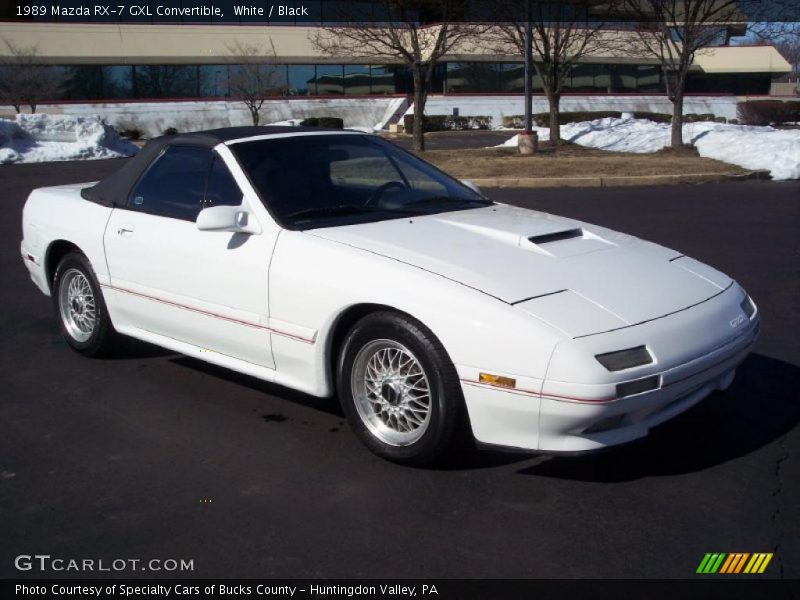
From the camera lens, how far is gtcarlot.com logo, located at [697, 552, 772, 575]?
10.6ft

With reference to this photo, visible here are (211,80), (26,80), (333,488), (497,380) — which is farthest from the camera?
(211,80)

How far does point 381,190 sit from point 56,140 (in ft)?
84.5

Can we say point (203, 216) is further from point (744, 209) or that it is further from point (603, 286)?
point (744, 209)

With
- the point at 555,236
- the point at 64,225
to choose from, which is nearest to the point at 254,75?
the point at 64,225

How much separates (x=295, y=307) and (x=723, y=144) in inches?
686

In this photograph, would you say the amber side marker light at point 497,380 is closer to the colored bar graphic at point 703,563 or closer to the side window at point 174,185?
the colored bar graphic at point 703,563

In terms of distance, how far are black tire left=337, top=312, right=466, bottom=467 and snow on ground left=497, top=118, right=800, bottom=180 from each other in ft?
46.7

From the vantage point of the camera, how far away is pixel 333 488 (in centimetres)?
396

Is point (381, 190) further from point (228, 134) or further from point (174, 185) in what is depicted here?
point (174, 185)

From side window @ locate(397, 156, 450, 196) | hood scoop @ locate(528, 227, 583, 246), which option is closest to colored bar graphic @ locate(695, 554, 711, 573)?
hood scoop @ locate(528, 227, 583, 246)

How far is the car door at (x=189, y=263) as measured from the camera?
15.1 feet

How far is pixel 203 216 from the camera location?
4543 millimetres

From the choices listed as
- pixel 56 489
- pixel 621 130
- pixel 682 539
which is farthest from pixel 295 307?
pixel 621 130

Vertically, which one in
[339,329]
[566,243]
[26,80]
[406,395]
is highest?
[26,80]
